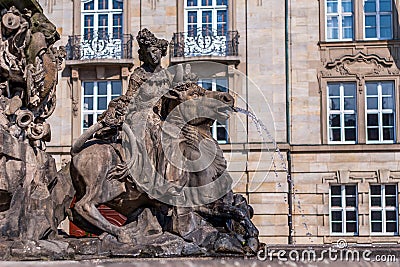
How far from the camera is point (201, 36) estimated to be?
29.3m

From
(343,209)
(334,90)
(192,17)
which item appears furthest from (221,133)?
(343,209)

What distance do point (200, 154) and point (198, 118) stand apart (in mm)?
432

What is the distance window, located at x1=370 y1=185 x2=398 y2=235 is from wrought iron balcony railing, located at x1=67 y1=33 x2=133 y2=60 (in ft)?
28.0

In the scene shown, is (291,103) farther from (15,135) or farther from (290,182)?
(15,135)

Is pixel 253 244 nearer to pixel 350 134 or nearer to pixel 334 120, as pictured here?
pixel 350 134

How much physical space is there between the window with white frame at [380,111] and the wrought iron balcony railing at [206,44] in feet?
13.9

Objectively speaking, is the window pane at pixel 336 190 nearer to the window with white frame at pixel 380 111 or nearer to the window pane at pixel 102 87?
the window with white frame at pixel 380 111

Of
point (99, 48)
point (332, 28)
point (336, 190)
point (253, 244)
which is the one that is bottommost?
point (253, 244)

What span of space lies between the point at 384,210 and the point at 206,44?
7.29 meters

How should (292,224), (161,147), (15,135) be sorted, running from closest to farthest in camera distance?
(15,135) < (161,147) < (292,224)

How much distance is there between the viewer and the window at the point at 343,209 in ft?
91.8

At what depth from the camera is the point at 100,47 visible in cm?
2956

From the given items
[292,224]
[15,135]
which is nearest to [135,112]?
[15,135]

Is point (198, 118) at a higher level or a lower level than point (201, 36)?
lower
